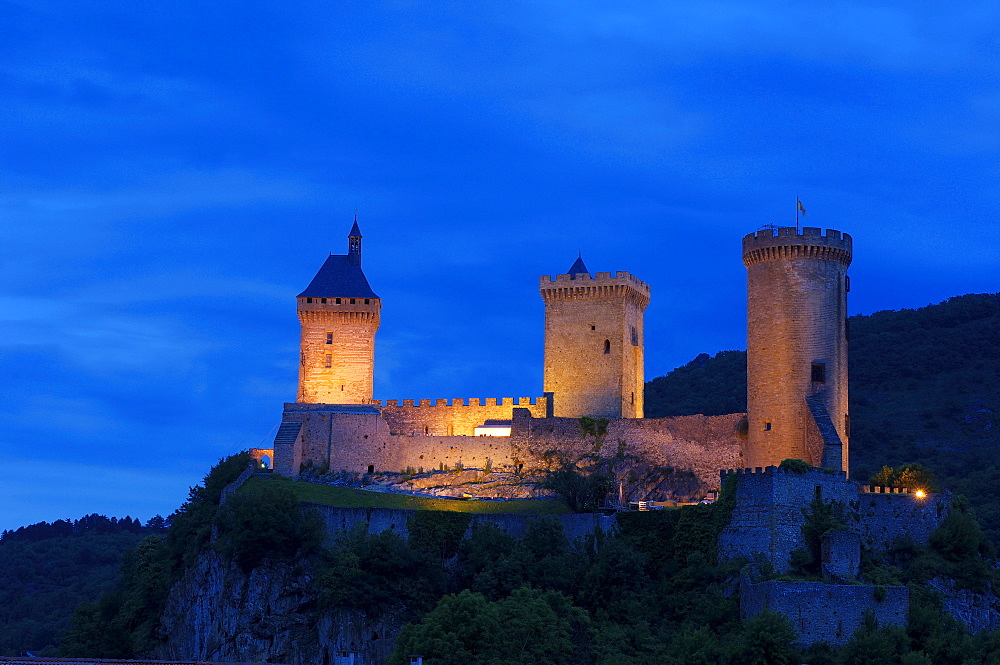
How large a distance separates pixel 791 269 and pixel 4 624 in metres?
65.7

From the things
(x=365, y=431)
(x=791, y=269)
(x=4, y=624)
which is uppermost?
(x=791, y=269)

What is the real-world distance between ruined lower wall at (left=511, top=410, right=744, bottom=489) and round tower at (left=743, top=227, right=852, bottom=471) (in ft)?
5.37

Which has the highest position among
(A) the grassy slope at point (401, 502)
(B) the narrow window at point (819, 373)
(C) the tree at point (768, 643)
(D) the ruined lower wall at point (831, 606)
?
(B) the narrow window at point (819, 373)

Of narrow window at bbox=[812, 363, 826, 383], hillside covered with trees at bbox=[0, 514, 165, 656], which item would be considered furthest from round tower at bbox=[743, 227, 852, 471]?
hillside covered with trees at bbox=[0, 514, 165, 656]

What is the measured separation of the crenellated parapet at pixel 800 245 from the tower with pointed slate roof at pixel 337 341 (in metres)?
21.5

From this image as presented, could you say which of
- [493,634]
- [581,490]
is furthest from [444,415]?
[493,634]

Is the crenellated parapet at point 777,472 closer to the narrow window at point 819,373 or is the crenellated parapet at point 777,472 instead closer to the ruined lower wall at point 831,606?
the ruined lower wall at point 831,606

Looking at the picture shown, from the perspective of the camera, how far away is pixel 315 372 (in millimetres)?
73312

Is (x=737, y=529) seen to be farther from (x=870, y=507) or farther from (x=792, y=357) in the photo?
(x=792, y=357)

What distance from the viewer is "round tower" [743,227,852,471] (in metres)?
60.1

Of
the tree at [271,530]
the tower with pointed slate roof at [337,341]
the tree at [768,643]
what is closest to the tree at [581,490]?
the tree at [271,530]

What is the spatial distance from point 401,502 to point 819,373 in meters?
18.5

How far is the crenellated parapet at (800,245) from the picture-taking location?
6103 cm

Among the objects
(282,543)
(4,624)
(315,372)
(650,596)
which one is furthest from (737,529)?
(4,624)
